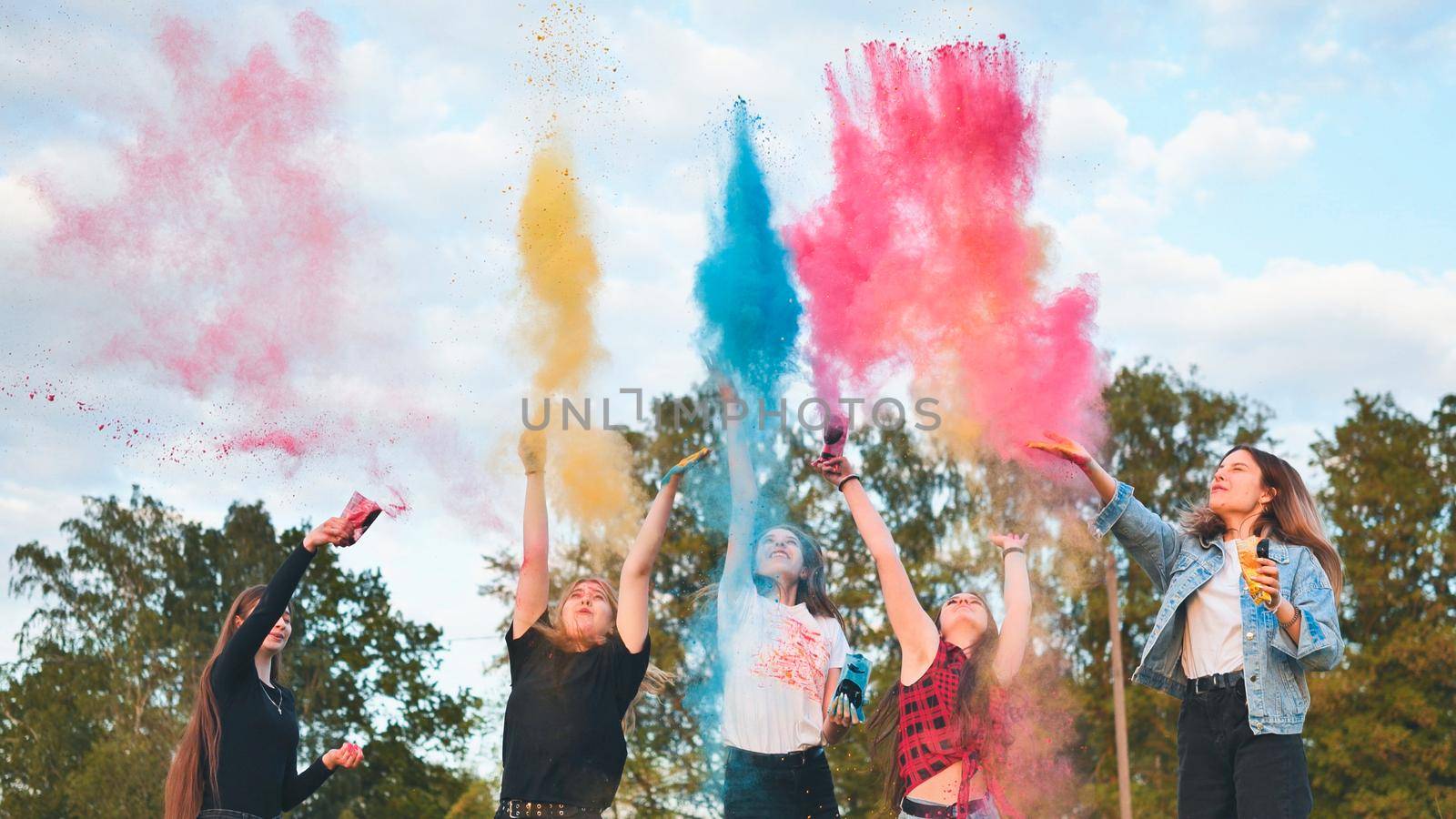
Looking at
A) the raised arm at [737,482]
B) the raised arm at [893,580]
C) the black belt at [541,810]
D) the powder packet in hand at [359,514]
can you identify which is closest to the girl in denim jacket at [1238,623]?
the raised arm at [893,580]

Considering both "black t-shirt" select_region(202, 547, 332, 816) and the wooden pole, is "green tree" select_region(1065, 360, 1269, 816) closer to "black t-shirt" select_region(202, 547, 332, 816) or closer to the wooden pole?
the wooden pole

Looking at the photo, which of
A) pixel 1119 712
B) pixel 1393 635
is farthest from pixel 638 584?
pixel 1393 635

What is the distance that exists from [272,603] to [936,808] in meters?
3.05

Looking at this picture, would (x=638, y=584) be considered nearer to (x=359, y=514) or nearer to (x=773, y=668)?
(x=359, y=514)

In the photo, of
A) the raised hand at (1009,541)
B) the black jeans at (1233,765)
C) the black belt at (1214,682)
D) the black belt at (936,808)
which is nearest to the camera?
the black jeans at (1233,765)

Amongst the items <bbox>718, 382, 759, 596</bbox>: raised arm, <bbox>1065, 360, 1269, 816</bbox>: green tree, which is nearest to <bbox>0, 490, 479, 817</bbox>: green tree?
<bbox>1065, 360, 1269, 816</bbox>: green tree

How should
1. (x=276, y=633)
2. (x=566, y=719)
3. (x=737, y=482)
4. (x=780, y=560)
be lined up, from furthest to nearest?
1. (x=737, y=482)
2. (x=780, y=560)
3. (x=276, y=633)
4. (x=566, y=719)

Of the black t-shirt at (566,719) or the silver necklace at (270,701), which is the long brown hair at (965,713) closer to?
the black t-shirt at (566,719)

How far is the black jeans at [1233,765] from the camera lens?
508 cm

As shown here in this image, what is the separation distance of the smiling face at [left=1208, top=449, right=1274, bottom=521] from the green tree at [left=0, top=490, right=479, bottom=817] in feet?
73.6

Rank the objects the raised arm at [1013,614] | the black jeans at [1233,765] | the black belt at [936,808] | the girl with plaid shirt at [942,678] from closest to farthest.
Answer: the black jeans at [1233,765] < the black belt at [936,808] < the girl with plaid shirt at [942,678] < the raised arm at [1013,614]

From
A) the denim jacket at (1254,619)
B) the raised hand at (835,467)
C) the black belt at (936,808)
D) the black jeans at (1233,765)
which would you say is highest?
the raised hand at (835,467)

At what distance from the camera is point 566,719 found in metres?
5.23

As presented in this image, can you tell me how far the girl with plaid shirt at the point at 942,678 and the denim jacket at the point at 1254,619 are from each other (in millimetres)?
582
